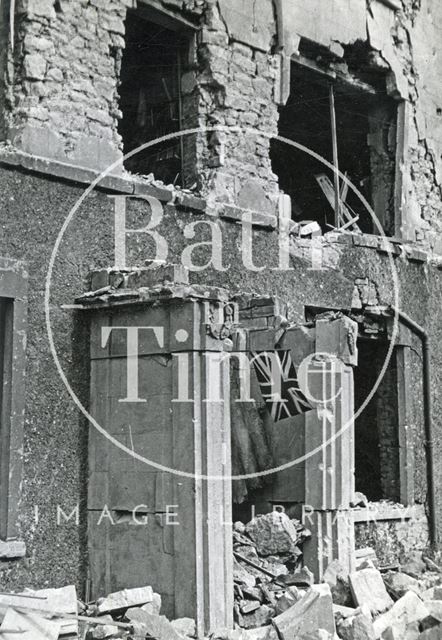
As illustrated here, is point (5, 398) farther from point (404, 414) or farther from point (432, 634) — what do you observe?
point (404, 414)

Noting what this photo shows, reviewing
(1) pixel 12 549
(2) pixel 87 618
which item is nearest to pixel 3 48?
(1) pixel 12 549

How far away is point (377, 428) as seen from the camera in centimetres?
1171

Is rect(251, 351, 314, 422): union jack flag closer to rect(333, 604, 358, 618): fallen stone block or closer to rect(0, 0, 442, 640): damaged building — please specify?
rect(0, 0, 442, 640): damaged building

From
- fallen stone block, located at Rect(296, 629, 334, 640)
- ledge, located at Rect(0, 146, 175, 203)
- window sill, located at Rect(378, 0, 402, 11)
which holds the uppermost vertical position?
window sill, located at Rect(378, 0, 402, 11)

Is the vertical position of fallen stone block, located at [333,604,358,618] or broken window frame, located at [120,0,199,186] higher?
broken window frame, located at [120,0,199,186]

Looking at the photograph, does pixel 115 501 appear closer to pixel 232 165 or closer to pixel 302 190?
pixel 232 165

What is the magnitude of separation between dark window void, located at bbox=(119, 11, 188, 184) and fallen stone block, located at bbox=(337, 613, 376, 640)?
5.24 metres

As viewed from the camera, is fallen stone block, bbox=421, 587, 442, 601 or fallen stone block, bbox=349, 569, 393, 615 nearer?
fallen stone block, bbox=349, 569, 393, 615

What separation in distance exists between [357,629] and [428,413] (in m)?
4.70

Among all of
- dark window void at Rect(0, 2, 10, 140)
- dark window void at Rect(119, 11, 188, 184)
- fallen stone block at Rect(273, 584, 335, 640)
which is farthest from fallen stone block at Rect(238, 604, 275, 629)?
dark window void at Rect(119, 11, 188, 184)

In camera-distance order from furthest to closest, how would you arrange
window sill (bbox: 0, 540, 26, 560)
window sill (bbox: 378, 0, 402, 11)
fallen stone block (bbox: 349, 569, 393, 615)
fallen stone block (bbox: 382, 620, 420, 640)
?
window sill (bbox: 378, 0, 402, 11) → fallen stone block (bbox: 349, 569, 393, 615) → window sill (bbox: 0, 540, 26, 560) → fallen stone block (bbox: 382, 620, 420, 640)

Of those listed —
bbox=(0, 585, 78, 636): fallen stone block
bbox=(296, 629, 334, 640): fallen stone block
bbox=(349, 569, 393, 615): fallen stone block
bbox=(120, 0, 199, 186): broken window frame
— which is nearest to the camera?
bbox=(0, 585, 78, 636): fallen stone block

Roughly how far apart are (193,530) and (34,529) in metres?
1.32

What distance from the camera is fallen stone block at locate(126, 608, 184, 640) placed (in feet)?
22.1
